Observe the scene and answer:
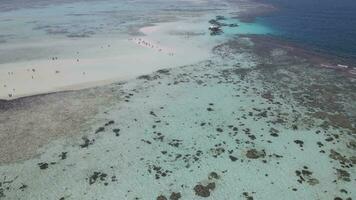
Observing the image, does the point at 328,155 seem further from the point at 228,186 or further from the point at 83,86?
the point at 83,86

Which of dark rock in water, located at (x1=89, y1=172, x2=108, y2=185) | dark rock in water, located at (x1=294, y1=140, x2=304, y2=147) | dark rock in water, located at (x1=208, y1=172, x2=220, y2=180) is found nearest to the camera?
dark rock in water, located at (x1=89, y1=172, x2=108, y2=185)

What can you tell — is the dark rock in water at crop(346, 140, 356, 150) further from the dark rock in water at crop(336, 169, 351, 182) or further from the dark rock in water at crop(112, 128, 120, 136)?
the dark rock in water at crop(112, 128, 120, 136)

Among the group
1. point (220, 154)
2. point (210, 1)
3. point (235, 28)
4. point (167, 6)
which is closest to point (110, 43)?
point (235, 28)

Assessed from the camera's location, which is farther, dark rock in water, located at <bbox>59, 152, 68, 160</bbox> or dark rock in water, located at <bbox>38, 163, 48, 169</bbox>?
dark rock in water, located at <bbox>59, 152, 68, 160</bbox>

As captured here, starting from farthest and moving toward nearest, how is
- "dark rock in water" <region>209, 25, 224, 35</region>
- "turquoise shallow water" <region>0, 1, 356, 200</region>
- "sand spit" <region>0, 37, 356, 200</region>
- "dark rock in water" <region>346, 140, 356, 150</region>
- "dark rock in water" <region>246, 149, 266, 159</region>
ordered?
"dark rock in water" <region>209, 25, 224, 35</region>
"dark rock in water" <region>346, 140, 356, 150</region>
"dark rock in water" <region>246, 149, 266, 159</region>
"turquoise shallow water" <region>0, 1, 356, 200</region>
"sand spit" <region>0, 37, 356, 200</region>

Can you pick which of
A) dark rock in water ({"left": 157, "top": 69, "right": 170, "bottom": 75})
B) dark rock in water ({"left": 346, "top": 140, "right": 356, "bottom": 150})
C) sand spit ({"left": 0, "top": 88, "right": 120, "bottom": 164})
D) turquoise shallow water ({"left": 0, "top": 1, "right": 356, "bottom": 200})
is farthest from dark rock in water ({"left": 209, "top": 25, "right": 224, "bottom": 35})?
dark rock in water ({"left": 346, "top": 140, "right": 356, "bottom": 150})

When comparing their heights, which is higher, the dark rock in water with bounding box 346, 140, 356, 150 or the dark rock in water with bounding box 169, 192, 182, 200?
the dark rock in water with bounding box 346, 140, 356, 150
